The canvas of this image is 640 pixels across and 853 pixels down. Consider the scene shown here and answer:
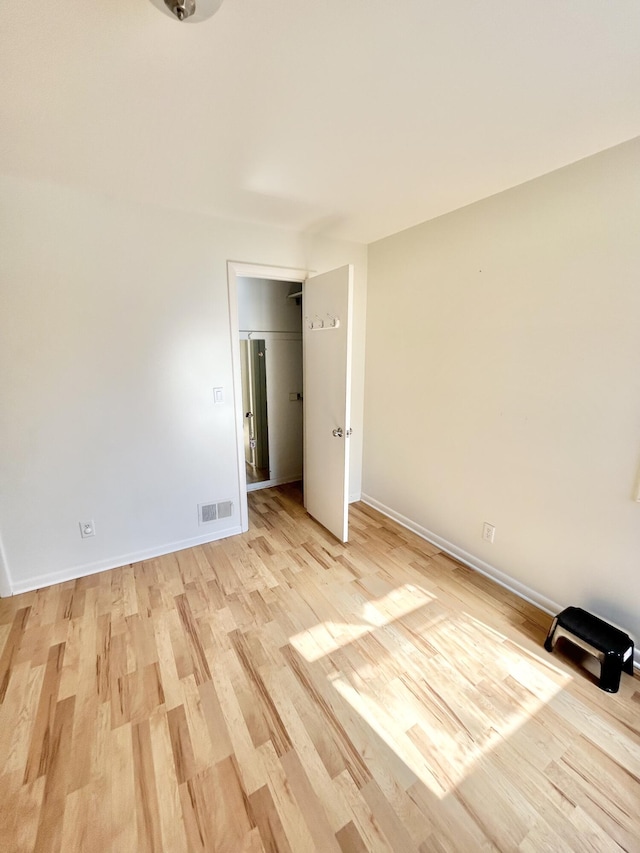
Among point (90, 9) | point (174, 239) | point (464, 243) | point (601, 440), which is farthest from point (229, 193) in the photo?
point (601, 440)

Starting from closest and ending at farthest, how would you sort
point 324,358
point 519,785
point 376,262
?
point 519,785 → point 324,358 → point 376,262

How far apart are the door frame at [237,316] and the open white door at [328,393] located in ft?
0.63

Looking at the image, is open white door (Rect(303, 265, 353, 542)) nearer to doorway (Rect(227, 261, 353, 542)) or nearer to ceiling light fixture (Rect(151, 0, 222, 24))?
doorway (Rect(227, 261, 353, 542))

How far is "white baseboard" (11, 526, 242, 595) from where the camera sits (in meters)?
2.22

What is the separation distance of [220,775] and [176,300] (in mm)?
2538

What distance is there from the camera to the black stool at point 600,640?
1564 millimetres

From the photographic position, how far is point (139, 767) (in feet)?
4.17

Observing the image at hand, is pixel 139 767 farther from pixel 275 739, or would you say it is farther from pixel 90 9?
pixel 90 9

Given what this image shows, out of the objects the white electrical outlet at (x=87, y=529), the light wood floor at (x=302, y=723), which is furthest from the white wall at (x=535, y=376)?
the white electrical outlet at (x=87, y=529)

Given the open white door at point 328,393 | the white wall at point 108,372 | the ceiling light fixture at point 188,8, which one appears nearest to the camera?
the ceiling light fixture at point 188,8

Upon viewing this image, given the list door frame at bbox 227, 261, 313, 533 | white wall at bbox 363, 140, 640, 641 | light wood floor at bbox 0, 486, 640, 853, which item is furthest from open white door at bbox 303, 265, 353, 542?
light wood floor at bbox 0, 486, 640, 853

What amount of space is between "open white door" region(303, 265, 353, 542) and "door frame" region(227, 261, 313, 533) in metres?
0.19

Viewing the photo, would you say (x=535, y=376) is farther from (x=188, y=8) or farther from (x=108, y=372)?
(x=108, y=372)

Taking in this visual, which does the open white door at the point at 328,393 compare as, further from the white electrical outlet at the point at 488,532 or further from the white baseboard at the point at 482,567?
the white electrical outlet at the point at 488,532
